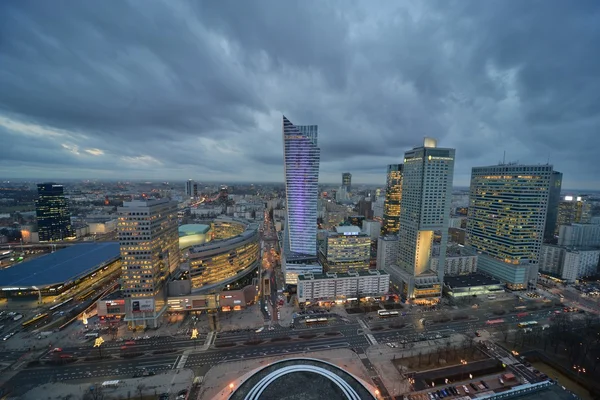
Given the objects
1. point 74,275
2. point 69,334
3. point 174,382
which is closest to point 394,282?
point 174,382

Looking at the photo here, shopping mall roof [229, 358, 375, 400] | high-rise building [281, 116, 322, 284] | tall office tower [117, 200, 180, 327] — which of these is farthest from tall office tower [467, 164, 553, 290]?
tall office tower [117, 200, 180, 327]

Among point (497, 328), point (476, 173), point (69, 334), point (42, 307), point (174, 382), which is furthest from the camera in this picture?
point (476, 173)

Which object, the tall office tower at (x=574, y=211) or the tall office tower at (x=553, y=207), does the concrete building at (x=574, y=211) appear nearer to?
the tall office tower at (x=574, y=211)

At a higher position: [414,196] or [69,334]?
[414,196]

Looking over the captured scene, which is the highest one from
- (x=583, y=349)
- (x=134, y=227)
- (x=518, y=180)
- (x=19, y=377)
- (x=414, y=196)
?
(x=518, y=180)

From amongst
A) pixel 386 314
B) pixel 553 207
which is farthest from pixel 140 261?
pixel 553 207

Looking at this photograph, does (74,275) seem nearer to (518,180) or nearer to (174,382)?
(174,382)

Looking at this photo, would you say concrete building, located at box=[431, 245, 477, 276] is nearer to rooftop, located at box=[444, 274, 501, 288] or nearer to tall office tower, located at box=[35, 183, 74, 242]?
rooftop, located at box=[444, 274, 501, 288]
